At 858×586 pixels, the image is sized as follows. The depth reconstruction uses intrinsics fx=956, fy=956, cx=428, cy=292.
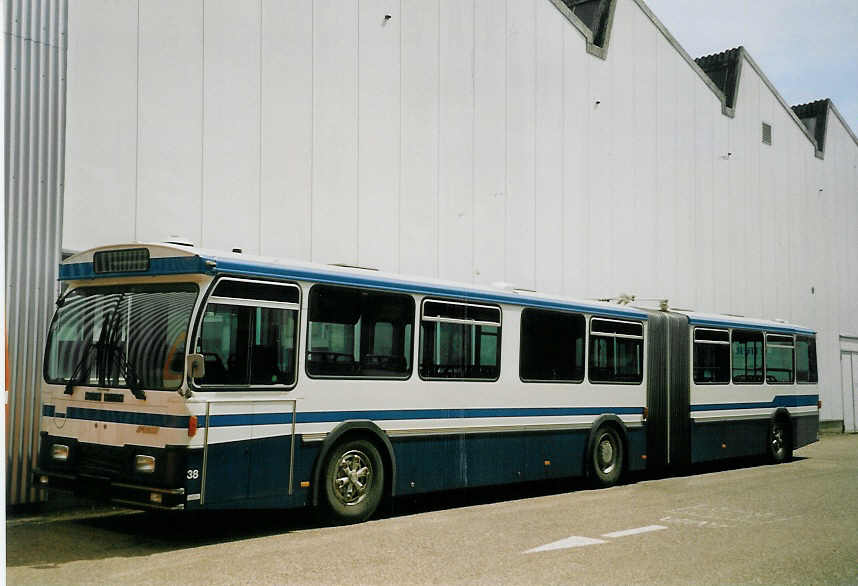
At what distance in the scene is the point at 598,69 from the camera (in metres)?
20.8

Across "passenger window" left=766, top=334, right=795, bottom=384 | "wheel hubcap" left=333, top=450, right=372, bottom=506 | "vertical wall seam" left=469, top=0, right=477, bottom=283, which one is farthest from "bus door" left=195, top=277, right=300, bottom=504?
"passenger window" left=766, top=334, right=795, bottom=384

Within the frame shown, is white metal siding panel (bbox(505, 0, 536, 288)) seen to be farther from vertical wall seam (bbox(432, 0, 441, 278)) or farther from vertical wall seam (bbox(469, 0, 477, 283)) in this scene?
vertical wall seam (bbox(432, 0, 441, 278))

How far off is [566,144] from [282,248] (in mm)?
8214

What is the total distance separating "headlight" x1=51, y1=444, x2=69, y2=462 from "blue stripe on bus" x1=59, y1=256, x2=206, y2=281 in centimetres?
164

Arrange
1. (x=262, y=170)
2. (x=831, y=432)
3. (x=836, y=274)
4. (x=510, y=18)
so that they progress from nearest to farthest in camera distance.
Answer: (x=262, y=170), (x=510, y=18), (x=831, y=432), (x=836, y=274)

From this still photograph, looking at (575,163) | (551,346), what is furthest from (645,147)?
(551,346)

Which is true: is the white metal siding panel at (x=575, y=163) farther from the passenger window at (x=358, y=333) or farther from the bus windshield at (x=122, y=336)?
the bus windshield at (x=122, y=336)

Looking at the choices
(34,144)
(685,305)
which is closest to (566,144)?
(685,305)

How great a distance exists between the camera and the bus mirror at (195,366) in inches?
324

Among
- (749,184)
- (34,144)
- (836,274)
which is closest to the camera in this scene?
(34,144)

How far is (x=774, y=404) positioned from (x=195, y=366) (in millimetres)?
13112

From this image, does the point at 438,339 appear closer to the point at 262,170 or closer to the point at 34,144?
the point at 262,170

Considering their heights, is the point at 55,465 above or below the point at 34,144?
below

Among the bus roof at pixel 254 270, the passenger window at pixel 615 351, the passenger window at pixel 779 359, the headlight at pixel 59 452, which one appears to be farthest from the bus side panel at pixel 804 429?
the headlight at pixel 59 452
